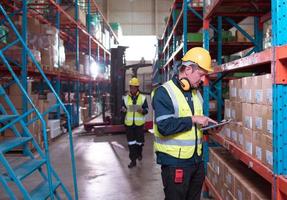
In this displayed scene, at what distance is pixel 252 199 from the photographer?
3512mm

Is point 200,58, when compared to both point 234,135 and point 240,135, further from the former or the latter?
point 234,135

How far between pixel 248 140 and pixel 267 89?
30.1 inches

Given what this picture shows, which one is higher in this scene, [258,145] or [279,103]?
[279,103]

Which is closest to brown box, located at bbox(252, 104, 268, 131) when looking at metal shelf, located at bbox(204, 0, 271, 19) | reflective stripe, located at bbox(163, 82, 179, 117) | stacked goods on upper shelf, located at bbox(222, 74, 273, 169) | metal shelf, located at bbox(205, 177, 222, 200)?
stacked goods on upper shelf, located at bbox(222, 74, 273, 169)

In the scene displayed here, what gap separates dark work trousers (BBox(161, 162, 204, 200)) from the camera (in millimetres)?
3432

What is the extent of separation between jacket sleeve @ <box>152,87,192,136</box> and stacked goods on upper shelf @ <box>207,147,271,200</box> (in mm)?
959

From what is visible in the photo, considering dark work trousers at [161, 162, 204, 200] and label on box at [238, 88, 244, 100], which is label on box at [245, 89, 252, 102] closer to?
label on box at [238, 88, 244, 100]

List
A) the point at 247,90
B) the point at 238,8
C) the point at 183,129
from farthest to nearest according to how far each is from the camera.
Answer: the point at 238,8 < the point at 247,90 < the point at 183,129

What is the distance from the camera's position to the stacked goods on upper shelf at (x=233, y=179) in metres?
3.64

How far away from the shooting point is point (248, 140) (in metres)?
3.80

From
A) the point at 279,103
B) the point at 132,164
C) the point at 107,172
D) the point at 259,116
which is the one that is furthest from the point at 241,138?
the point at 132,164

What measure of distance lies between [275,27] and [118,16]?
2585cm

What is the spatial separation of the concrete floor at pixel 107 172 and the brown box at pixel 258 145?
2.52 meters

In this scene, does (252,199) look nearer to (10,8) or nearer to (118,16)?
(10,8)
